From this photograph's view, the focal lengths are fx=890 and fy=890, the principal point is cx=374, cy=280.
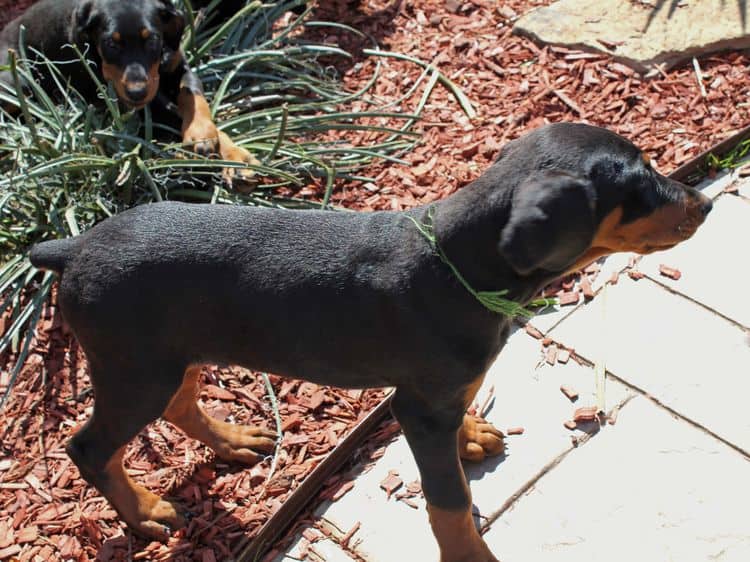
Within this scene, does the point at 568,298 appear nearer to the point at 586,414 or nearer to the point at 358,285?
the point at 586,414

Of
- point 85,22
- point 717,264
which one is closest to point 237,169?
point 85,22

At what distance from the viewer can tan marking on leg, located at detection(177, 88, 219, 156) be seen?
508 cm

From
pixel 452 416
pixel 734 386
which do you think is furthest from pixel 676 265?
pixel 452 416

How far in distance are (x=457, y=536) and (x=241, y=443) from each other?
1.22m

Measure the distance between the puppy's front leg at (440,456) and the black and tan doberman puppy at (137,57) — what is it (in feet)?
7.61

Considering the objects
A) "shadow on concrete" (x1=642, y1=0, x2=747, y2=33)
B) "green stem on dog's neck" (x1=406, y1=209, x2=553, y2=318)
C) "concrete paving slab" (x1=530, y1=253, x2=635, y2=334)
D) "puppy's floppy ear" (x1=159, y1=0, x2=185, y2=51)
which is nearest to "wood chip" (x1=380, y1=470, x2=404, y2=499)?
"concrete paving slab" (x1=530, y1=253, x2=635, y2=334)

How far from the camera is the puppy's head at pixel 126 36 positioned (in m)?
5.15

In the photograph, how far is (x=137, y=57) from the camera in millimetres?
5246

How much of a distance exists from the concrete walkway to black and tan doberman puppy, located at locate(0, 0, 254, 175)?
2.12 m

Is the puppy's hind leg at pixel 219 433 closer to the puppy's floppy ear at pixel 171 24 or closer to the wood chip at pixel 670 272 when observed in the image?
the wood chip at pixel 670 272

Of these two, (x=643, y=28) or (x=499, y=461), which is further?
(x=643, y=28)

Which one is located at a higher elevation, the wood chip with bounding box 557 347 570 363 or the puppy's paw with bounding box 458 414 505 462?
the wood chip with bounding box 557 347 570 363

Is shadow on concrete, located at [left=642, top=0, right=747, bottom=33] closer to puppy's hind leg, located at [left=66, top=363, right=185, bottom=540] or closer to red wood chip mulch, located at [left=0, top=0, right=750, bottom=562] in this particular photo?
red wood chip mulch, located at [left=0, top=0, right=750, bottom=562]

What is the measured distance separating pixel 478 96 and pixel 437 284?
310 centimetres
